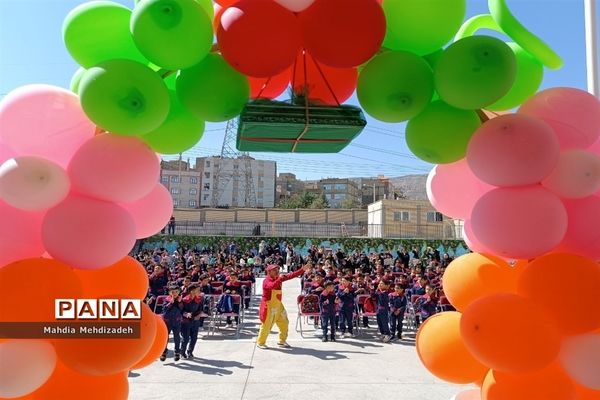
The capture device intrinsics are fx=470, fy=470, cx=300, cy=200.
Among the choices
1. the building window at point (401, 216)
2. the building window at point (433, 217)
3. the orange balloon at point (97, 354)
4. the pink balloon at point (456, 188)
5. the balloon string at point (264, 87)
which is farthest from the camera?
the building window at point (433, 217)

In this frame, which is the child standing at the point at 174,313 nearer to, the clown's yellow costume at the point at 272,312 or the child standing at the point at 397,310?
the clown's yellow costume at the point at 272,312

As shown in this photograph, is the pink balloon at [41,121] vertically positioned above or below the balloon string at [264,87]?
below

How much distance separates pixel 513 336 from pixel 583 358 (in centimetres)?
58

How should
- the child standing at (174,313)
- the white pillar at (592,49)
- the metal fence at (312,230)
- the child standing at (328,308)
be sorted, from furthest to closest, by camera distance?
1. the metal fence at (312,230)
2. the child standing at (328,308)
3. the child standing at (174,313)
4. the white pillar at (592,49)

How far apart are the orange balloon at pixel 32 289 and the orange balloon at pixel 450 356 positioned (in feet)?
A: 9.34

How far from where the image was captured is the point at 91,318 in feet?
11.0

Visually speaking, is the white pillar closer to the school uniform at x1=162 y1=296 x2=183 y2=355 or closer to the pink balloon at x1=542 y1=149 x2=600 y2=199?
the pink balloon at x1=542 y1=149 x2=600 y2=199

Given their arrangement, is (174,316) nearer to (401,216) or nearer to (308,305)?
(308,305)

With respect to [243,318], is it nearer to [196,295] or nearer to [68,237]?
[196,295]

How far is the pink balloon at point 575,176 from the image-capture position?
3.51 meters

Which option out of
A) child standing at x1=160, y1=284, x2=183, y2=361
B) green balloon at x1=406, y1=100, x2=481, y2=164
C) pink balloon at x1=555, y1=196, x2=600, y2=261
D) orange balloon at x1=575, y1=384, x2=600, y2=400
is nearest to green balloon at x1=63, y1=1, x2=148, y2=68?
green balloon at x1=406, y1=100, x2=481, y2=164

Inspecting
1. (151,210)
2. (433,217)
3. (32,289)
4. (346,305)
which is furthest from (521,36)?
(433,217)

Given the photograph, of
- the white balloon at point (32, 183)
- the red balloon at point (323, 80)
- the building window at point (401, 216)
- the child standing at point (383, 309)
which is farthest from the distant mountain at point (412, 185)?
the white balloon at point (32, 183)

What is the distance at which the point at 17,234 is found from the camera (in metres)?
3.40
